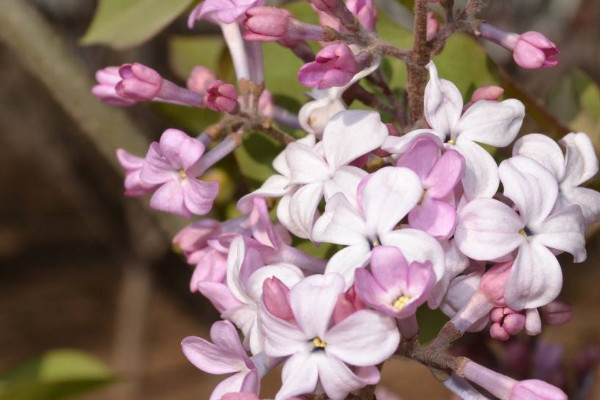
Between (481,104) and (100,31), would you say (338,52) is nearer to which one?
(481,104)

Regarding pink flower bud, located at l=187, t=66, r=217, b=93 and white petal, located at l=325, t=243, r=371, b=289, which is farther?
pink flower bud, located at l=187, t=66, r=217, b=93

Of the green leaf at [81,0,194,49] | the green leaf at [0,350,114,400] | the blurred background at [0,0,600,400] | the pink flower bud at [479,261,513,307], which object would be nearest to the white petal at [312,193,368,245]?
the pink flower bud at [479,261,513,307]

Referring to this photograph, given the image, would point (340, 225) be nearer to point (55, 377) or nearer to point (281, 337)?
point (281, 337)

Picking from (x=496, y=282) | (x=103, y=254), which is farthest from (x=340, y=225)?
(x=103, y=254)

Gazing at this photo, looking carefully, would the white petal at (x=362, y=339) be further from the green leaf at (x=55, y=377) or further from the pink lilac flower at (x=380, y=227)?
the green leaf at (x=55, y=377)

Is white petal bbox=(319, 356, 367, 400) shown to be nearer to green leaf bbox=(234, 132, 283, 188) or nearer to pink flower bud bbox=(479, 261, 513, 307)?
pink flower bud bbox=(479, 261, 513, 307)
